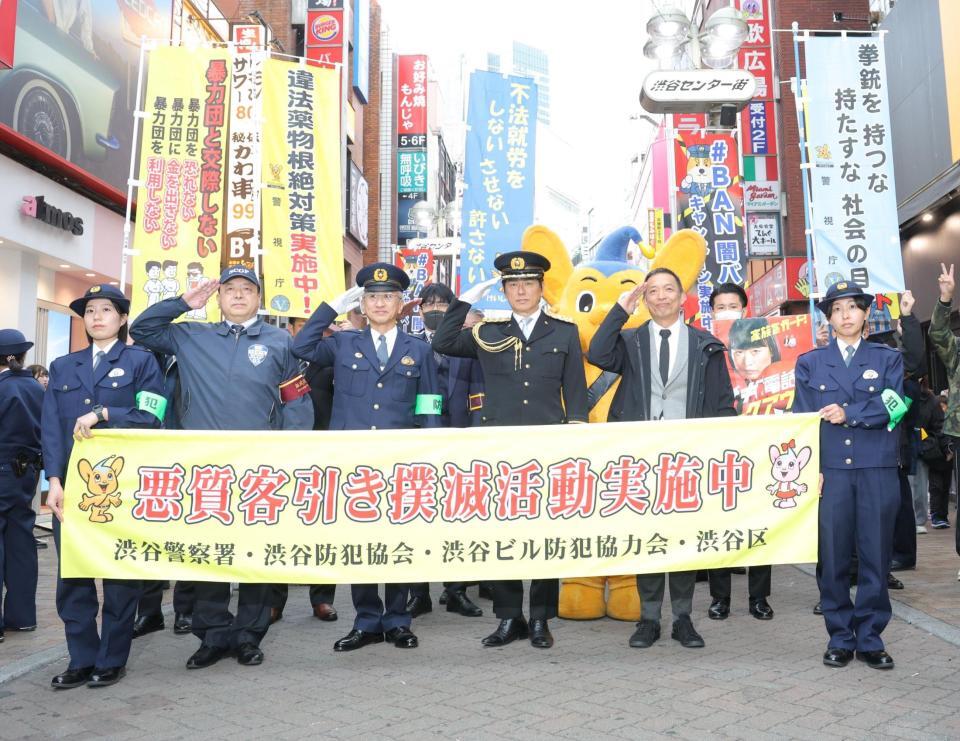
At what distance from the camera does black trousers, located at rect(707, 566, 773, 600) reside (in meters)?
6.32

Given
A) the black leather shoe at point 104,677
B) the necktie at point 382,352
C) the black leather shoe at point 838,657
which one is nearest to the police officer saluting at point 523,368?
the necktie at point 382,352

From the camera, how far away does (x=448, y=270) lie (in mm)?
42125

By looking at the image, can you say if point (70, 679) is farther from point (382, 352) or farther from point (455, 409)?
point (455, 409)

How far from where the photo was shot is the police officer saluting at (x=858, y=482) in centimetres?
481

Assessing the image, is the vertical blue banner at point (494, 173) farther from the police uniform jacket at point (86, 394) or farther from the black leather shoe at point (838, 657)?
the black leather shoe at point (838, 657)

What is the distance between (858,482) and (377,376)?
2.84m

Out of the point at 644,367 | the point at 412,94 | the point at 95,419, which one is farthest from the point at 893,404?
the point at 412,94

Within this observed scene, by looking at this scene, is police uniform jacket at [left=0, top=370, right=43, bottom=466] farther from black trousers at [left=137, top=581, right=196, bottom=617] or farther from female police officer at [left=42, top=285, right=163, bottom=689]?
female police officer at [left=42, top=285, right=163, bottom=689]

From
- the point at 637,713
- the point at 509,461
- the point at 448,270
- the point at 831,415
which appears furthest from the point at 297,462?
the point at 448,270

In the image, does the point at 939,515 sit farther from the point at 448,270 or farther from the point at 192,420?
the point at 448,270

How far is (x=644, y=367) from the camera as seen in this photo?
5574mm

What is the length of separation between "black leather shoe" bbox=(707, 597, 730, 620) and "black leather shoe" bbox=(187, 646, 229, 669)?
3290mm

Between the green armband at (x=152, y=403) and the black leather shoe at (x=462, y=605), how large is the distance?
2688 mm

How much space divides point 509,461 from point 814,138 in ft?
24.7
